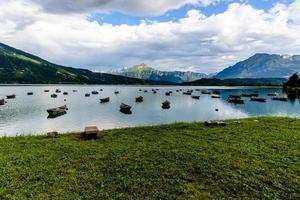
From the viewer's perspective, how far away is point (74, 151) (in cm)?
2162

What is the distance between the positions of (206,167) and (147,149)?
6.03m

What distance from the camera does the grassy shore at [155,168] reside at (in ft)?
45.8

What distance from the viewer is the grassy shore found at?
549 inches

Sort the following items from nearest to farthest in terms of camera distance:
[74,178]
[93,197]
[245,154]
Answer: [93,197], [74,178], [245,154]

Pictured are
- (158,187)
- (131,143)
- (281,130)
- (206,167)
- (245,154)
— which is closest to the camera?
(158,187)

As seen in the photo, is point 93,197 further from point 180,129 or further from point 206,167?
point 180,129

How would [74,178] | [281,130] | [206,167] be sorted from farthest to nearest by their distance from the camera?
A: [281,130]
[206,167]
[74,178]

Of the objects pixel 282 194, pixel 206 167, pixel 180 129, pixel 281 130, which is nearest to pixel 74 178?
pixel 206 167

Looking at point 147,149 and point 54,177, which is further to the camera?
point 147,149

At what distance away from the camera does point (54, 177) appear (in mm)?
15859

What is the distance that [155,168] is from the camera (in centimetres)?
1698

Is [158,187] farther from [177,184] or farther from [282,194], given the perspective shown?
[282,194]

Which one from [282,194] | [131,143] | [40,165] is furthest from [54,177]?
[282,194]

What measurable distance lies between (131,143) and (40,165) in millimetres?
8827
